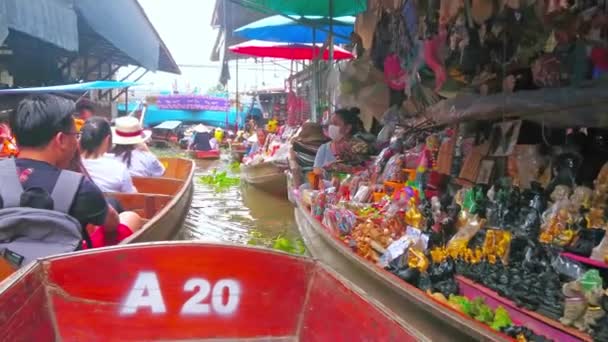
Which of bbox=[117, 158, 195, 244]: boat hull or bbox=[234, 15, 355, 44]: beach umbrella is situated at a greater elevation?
bbox=[234, 15, 355, 44]: beach umbrella

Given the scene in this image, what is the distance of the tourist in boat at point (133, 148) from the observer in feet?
17.1

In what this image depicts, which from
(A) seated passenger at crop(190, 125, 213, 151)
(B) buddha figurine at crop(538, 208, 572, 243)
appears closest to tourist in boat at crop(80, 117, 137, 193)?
(B) buddha figurine at crop(538, 208, 572, 243)

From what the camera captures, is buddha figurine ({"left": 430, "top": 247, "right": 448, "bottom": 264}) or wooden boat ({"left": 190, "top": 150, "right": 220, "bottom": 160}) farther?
wooden boat ({"left": 190, "top": 150, "right": 220, "bottom": 160})

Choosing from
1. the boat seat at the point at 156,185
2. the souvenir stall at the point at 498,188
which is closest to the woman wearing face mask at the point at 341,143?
the souvenir stall at the point at 498,188

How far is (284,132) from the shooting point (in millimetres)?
11453

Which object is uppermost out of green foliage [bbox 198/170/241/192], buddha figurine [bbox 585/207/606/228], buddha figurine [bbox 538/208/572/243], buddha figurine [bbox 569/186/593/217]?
buddha figurine [bbox 569/186/593/217]

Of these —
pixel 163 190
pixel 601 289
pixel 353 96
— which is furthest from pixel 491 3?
pixel 163 190

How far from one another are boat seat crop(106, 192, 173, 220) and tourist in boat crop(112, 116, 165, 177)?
685mm

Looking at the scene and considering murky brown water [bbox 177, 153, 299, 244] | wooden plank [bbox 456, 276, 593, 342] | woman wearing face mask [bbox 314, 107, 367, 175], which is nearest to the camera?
wooden plank [bbox 456, 276, 593, 342]

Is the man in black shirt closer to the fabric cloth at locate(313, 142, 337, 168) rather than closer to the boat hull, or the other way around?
the boat hull

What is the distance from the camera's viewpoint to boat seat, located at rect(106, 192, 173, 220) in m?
4.52

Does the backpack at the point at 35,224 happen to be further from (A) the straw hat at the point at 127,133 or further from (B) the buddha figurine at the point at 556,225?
(A) the straw hat at the point at 127,133

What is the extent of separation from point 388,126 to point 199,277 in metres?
3.89

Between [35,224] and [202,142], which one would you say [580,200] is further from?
[202,142]
